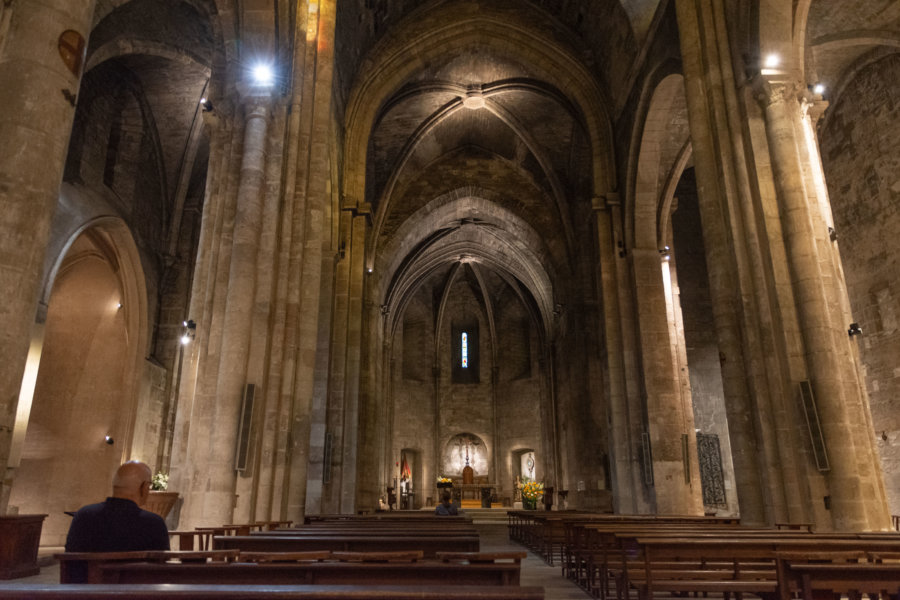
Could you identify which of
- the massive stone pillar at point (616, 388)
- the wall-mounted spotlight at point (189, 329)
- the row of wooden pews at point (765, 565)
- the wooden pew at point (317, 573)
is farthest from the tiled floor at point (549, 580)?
the wall-mounted spotlight at point (189, 329)

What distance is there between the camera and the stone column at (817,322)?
6.68m

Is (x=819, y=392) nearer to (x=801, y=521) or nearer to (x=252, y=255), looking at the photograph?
(x=801, y=521)

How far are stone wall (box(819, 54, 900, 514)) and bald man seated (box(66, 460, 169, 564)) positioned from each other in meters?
12.8

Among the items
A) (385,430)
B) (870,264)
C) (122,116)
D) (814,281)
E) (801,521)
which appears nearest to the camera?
(801,521)

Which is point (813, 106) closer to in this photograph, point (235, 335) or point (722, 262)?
point (722, 262)

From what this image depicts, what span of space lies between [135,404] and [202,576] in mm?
12456

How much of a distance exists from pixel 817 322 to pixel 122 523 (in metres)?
7.34

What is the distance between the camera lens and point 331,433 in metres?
14.2

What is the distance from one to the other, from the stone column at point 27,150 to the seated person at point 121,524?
902 mm

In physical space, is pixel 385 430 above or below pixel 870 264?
below

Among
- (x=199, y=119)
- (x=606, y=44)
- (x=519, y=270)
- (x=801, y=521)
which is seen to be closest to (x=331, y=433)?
(x=199, y=119)

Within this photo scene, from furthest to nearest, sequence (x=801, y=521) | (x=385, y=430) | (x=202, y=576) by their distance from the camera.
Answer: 1. (x=385, y=430)
2. (x=801, y=521)
3. (x=202, y=576)

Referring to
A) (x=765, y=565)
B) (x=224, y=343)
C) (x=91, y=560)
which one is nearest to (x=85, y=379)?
(x=224, y=343)

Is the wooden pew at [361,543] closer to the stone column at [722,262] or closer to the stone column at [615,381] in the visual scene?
the stone column at [722,262]
